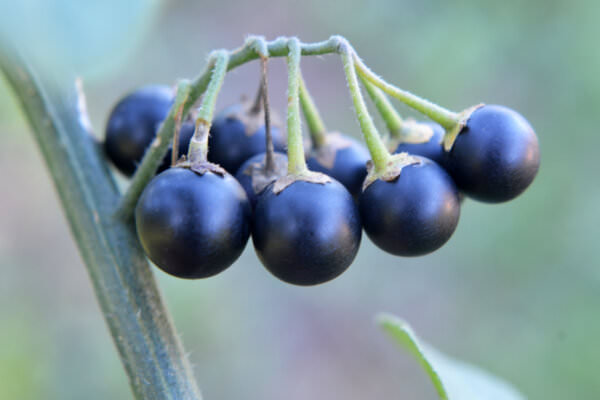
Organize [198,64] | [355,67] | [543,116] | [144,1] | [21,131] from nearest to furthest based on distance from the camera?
1. [355,67]
2. [144,1]
3. [21,131]
4. [543,116]
5. [198,64]

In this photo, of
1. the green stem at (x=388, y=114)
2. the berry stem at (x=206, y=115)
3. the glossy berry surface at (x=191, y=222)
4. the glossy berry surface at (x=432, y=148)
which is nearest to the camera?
the glossy berry surface at (x=191, y=222)

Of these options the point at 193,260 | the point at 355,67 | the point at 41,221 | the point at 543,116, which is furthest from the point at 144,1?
the point at 543,116

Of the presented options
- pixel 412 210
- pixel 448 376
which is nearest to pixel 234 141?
pixel 412 210

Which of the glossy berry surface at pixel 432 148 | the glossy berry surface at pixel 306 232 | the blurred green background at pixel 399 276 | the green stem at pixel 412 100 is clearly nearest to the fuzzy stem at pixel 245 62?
the green stem at pixel 412 100

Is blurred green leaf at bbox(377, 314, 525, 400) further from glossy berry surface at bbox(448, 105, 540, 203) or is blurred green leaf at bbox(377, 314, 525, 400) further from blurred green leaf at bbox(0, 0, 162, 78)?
blurred green leaf at bbox(0, 0, 162, 78)

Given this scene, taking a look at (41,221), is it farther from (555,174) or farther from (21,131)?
(555,174)

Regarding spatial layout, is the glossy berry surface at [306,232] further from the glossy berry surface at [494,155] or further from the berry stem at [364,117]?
the glossy berry surface at [494,155]
